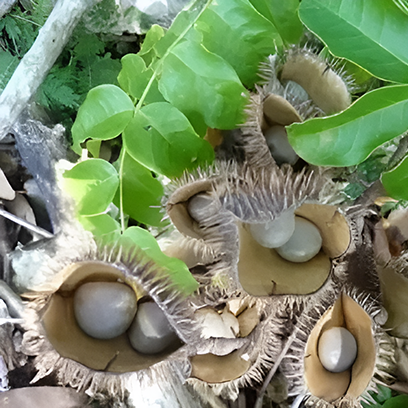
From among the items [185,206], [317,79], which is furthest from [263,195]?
[317,79]

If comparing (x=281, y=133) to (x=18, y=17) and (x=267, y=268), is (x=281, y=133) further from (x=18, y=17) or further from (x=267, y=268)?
(x=18, y=17)

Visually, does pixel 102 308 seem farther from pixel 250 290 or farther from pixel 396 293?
pixel 396 293

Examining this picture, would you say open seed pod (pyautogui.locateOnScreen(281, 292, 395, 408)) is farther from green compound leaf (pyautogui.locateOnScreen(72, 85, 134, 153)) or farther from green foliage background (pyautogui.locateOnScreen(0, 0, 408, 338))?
green compound leaf (pyautogui.locateOnScreen(72, 85, 134, 153))

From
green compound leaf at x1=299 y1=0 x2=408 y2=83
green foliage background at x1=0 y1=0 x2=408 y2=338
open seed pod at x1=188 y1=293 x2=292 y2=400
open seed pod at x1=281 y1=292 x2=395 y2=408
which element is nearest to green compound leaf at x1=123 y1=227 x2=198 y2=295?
green foliage background at x1=0 y1=0 x2=408 y2=338

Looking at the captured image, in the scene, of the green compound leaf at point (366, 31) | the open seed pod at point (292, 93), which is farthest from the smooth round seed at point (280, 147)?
the green compound leaf at point (366, 31)

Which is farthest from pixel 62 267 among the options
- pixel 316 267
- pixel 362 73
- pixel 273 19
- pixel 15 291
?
pixel 362 73

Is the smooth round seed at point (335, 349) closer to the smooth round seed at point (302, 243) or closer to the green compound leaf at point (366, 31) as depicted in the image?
the smooth round seed at point (302, 243)
